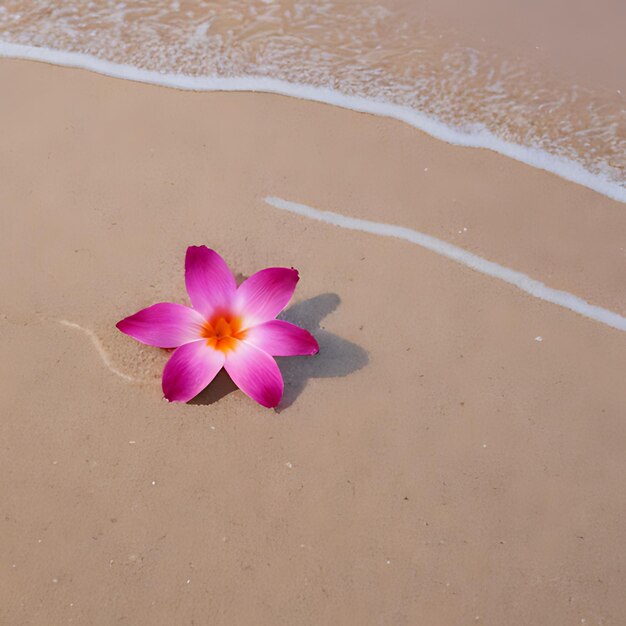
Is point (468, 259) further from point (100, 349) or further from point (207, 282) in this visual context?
point (100, 349)

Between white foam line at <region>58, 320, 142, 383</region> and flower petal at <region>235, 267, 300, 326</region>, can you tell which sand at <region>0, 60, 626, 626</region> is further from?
flower petal at <region>235, 267, 300, 326</region>

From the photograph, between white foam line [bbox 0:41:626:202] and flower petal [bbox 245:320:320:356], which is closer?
flower petal [bbox 245:320:320:356]

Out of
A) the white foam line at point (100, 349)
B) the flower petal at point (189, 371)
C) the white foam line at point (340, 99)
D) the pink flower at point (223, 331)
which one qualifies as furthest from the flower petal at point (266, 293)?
the white foam line at point (340, 99)

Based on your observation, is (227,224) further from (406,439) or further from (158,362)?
(406,439)

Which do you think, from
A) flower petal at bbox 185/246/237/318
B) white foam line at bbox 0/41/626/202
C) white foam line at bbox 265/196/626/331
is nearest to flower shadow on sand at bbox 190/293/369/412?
flower petal at bbox 185/246/237/318

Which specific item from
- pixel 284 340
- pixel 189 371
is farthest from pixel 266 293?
pixel 189 371
